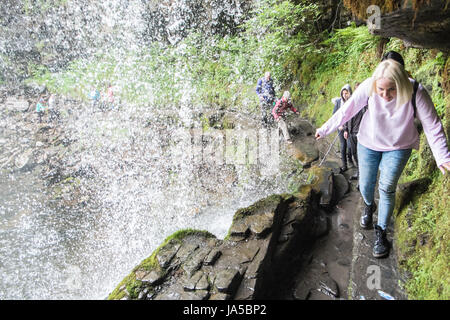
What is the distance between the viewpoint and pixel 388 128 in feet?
9.37

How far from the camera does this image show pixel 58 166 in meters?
14.3

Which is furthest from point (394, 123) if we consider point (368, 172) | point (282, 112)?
point (282, 112)

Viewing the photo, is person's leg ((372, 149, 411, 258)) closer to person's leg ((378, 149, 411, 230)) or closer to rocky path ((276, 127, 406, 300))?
person's leg ((378, 149, 411, 230))

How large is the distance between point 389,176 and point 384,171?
0.25 feet

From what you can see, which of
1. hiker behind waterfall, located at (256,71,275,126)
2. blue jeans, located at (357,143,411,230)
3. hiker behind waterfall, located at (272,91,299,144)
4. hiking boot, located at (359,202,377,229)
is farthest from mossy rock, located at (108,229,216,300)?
hiker behind waterfall, located at (256,71,275,126)

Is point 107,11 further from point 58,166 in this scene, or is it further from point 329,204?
point 329,204

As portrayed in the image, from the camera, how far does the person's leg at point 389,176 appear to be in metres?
2.91

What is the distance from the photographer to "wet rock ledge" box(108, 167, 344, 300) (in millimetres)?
3580

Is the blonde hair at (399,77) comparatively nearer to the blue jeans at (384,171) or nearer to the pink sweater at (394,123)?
the pink sweater at (394,123)

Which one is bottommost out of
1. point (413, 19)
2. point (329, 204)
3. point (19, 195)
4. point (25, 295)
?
point (25, 295)

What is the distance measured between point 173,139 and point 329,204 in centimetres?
916

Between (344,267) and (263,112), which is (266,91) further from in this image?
(344,267)

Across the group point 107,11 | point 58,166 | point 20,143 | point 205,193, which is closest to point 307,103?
point 205,193

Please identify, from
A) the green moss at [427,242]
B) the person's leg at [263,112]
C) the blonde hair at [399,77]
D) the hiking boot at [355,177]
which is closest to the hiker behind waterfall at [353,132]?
the hiking boot at [355,177]
